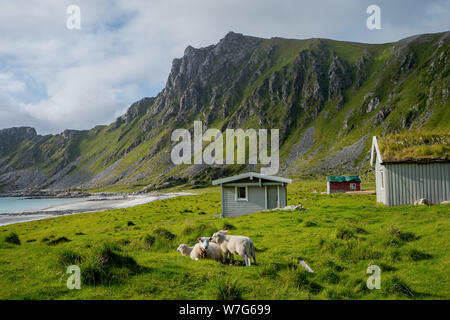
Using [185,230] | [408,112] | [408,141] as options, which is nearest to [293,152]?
[408,112]

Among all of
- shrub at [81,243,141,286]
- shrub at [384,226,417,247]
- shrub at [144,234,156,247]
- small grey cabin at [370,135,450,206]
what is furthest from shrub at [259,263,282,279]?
small grey cabin at [370,135,450,206]

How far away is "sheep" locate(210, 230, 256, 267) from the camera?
10.6m

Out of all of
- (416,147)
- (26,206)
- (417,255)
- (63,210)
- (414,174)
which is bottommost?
(26,206)

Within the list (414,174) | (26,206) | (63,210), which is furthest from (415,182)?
(26,206)

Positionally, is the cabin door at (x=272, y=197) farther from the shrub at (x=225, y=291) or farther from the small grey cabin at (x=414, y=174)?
the shrub at (x=225, y=291)

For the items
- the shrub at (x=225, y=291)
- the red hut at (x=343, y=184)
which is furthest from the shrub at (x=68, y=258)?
the red hut at (x=343, y=184)

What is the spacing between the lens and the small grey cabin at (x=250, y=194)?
3244 cm

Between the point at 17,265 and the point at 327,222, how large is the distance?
18071 mm

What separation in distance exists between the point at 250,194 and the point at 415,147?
16621 mm

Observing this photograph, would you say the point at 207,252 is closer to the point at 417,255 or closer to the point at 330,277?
the point at 330,277

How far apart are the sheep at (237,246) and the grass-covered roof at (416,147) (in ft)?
63.2

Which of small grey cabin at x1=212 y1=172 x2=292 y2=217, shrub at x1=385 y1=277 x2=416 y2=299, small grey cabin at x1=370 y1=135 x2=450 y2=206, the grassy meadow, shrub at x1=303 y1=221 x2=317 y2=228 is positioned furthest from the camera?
small grey cabin at x1=212 y1=172 x2=292 y2=217

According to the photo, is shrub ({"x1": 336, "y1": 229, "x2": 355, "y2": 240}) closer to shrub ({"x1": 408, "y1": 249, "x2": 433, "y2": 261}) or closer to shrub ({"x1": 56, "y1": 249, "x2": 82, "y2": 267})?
shrub ({"x1": 408, "y1": 249, "x2": 433, "y2": 261})

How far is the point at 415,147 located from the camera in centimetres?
2536
